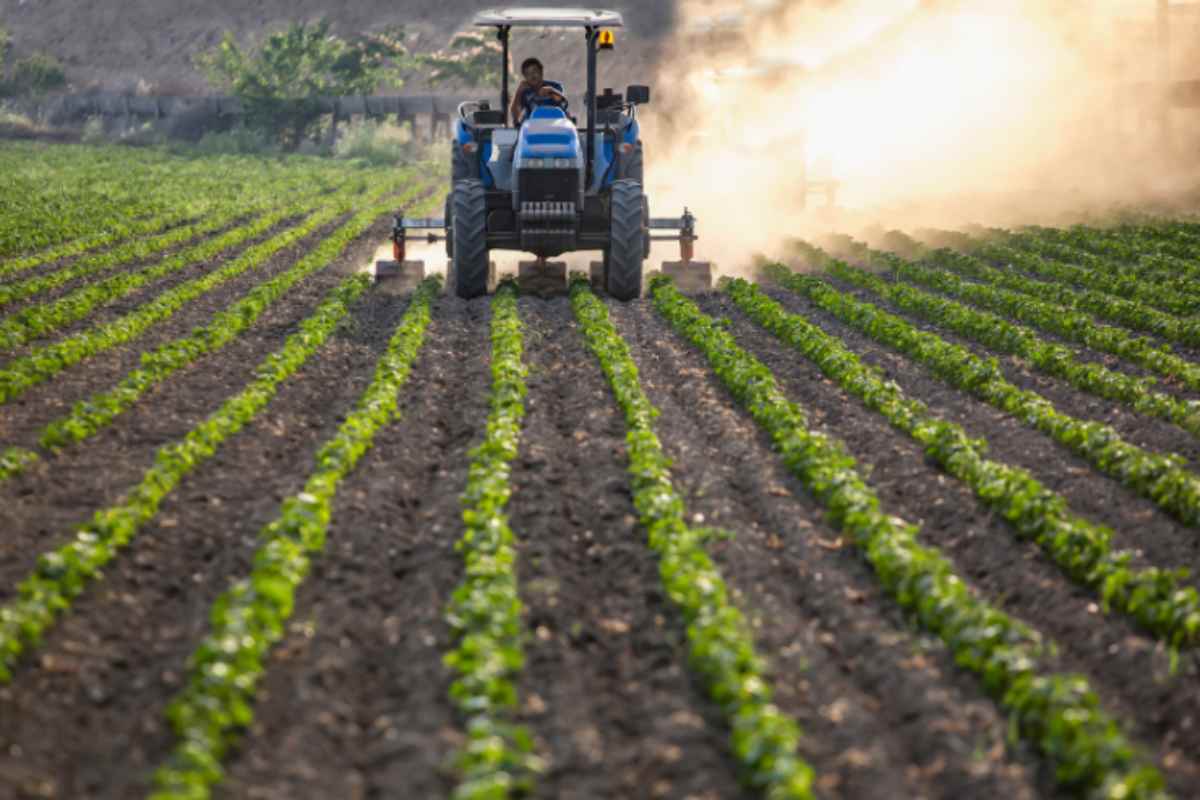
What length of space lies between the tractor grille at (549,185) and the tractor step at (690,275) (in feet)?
10.0

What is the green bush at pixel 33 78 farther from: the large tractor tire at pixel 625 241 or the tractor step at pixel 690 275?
the large tractor tire at pixel 625 241

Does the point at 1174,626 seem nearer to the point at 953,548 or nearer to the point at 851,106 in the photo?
the point at 953,548

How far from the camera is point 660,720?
6.04 m

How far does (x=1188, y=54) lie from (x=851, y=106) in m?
11.4

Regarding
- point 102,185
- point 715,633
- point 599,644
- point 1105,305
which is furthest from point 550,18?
point 102,185

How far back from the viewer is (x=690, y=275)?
749 inches

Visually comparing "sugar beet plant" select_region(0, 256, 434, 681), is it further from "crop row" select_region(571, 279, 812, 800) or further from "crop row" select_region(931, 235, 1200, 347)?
"crop row" select_region(931, 235, 1200, 347)

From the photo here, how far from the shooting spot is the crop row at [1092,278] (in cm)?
1752

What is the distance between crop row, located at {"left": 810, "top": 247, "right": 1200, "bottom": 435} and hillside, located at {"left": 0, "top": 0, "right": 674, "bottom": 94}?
82.0 metres

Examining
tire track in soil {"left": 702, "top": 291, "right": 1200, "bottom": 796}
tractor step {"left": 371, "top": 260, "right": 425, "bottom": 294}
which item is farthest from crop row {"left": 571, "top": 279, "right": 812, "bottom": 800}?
tractor step {"left": 371, "top": 260, "right": 425, "bottom": 294}

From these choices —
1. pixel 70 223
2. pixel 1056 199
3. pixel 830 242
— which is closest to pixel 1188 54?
pixel 1056 199

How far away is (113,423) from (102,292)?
693 cm

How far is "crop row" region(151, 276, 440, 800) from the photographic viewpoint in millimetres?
5375

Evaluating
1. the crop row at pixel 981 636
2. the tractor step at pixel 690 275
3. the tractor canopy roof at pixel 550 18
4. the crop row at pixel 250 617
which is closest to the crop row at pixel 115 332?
the crop row at pixel 250 617
